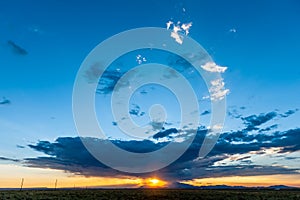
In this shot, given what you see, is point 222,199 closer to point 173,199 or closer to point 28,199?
point 173,199

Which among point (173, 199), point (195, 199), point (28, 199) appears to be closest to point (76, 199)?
point (28, 199)

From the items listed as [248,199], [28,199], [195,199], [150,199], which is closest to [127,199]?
[150,199]

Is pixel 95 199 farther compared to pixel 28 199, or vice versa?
pixel 95 199

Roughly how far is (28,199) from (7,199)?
387cm

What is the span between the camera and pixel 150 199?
220 ft

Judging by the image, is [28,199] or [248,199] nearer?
[28,199]

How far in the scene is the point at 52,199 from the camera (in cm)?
6431

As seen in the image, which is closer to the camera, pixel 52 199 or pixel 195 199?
pixel 52 199

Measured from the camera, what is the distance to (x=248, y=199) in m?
70.7

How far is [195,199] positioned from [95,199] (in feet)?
71.8

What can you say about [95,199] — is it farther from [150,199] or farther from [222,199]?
[222,199]

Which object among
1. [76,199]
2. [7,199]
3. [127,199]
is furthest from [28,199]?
[127,199]

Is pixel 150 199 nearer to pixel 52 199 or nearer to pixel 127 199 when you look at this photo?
pixel 127 199

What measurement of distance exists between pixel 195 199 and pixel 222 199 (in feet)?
21.1
